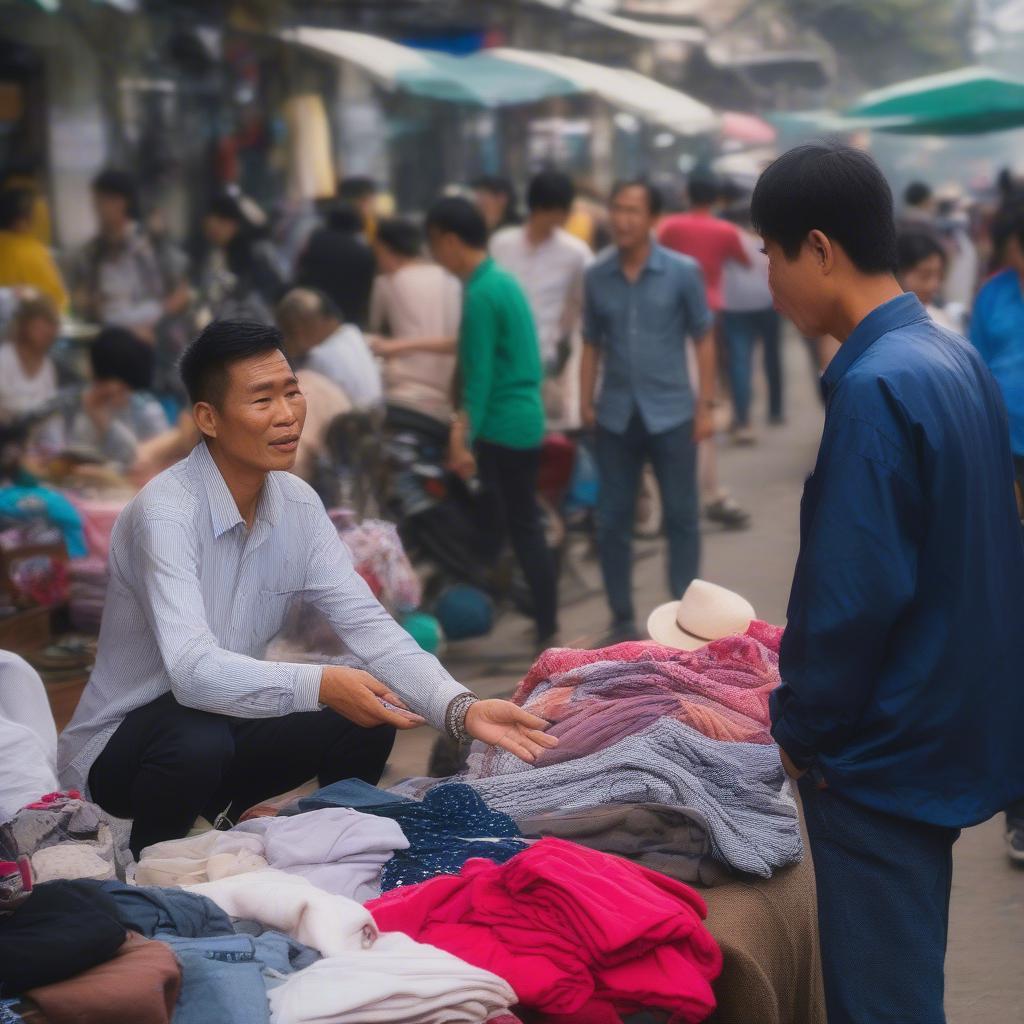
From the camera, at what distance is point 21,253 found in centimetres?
962

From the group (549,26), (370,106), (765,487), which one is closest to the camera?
(765,487)

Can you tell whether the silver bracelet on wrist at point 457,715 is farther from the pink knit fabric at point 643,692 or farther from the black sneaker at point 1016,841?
the black sneaker at point 1016,841

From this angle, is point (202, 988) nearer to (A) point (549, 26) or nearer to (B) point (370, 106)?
(B) point (370, 106)

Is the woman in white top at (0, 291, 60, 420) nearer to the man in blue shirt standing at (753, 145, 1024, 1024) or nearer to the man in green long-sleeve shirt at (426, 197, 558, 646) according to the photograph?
the man in green long-sleeve shirt at (426, 197, 558, 646)

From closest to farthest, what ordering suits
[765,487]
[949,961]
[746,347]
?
[949,961]
[765,487]
[746,347]

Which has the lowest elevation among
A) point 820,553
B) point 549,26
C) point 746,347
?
point 746,347

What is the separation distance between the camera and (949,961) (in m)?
4.23

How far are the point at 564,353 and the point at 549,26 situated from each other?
1677 cm

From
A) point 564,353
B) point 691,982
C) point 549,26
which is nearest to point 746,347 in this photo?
point 564,353

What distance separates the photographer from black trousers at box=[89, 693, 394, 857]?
3.62 metres

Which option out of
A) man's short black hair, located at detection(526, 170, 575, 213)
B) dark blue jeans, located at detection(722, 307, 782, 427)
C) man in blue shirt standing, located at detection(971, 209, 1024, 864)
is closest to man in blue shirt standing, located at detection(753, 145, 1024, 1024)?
man in blue shirt standing, located at detection(971, 209, 1024, 864)

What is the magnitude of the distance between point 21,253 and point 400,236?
7.90 ft

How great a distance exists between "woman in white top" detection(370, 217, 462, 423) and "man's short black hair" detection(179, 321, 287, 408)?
12.9ft

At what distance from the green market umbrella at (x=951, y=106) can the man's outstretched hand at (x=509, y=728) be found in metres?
13.3
